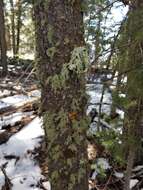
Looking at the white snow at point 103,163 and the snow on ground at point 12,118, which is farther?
the snow on ground at point 12,118

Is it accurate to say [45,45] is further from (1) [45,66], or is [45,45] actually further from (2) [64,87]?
(2) [64,87]

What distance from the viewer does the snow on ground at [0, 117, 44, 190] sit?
16.3 ft

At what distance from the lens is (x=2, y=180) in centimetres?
493

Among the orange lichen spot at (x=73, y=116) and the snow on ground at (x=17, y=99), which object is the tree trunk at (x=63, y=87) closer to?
the orange lichen spot at (x=73, y=116)

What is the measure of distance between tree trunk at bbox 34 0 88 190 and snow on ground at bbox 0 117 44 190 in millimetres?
1560

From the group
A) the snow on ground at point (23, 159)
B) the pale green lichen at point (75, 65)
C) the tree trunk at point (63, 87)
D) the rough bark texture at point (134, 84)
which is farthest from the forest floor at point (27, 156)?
the pale green lichen at point (75, 65)

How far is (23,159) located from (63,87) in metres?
2.57

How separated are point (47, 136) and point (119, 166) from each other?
229 centimetres

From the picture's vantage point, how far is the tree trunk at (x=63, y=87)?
308 cm

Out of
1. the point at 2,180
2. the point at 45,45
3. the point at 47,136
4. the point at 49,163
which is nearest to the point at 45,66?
the point at 45,45

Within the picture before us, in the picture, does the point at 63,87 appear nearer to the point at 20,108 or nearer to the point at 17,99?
the point at 20,108

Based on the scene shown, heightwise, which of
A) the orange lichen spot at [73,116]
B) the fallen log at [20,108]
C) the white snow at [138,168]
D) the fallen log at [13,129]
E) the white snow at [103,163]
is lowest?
the white snow at [138,168]

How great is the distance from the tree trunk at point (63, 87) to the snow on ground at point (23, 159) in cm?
156

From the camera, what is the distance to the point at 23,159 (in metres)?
5.45
